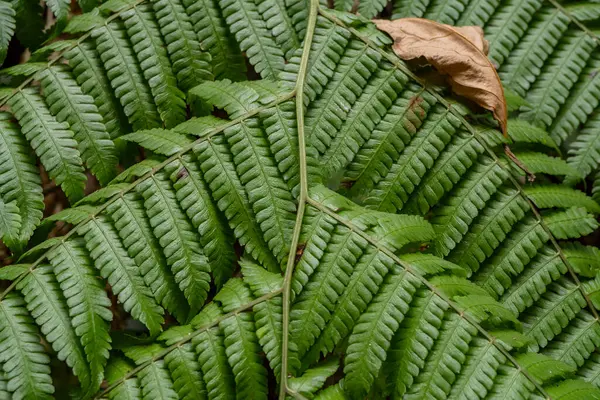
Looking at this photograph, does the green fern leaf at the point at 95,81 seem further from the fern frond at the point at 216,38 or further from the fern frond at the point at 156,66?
the fern frond at the point at 216,38

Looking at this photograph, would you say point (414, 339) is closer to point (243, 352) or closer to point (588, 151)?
point (243, 352)

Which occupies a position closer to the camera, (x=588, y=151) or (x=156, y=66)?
(x=156, y=66)

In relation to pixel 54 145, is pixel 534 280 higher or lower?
lower

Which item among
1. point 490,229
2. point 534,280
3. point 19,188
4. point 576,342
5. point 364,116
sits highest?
point 364,116

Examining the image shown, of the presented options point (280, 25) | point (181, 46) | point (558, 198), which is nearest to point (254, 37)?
point (280, 25)

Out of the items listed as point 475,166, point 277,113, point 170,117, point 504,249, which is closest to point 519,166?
point 475,166

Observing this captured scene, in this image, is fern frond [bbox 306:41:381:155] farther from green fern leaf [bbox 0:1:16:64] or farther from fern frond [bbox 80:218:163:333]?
green fern leaf [bbox 0:1:16:64]
